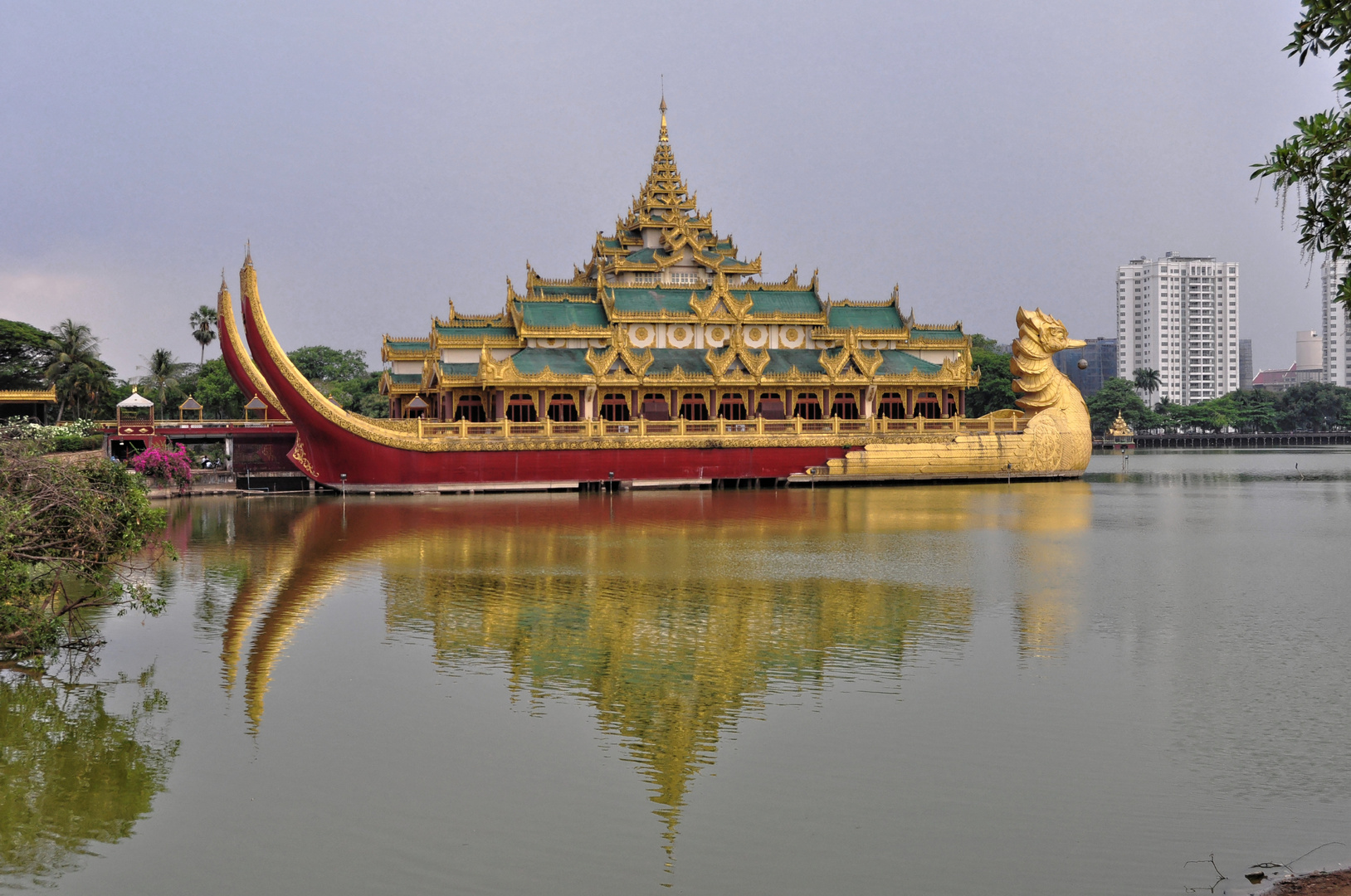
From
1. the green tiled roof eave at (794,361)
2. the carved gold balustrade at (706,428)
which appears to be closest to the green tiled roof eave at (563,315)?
the carved gold balustrade at (706,428)

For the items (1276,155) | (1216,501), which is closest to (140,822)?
(1276,155)

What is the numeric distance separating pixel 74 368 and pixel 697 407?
32.5m

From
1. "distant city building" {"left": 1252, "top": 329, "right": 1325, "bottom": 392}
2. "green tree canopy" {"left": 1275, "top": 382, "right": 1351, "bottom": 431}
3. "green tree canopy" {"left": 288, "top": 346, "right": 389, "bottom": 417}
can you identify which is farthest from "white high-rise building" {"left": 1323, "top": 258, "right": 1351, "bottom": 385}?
"green tree canopy" {"left": 288, "top": 346, "right": 389, "bottom": 417}

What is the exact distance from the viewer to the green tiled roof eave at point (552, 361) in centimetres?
4216

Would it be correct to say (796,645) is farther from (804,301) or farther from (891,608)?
(804,301)

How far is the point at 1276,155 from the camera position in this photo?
8172mm

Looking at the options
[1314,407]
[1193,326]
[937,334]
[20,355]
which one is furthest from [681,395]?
[1193,326]

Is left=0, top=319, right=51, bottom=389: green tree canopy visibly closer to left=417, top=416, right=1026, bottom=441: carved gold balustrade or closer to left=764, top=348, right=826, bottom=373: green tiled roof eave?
left=417, top=416, right=1026, bottom=441: carved gold balustrade

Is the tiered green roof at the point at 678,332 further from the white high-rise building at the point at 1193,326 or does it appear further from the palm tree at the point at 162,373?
the white high-rise building at the point at 1193,326

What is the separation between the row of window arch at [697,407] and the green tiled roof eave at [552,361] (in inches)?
37.8

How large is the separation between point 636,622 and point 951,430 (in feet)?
102

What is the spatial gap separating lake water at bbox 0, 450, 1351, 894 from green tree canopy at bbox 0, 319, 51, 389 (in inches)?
1962

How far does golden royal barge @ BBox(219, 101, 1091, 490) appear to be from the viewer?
39656 millimetres

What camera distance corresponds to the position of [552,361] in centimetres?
4275
